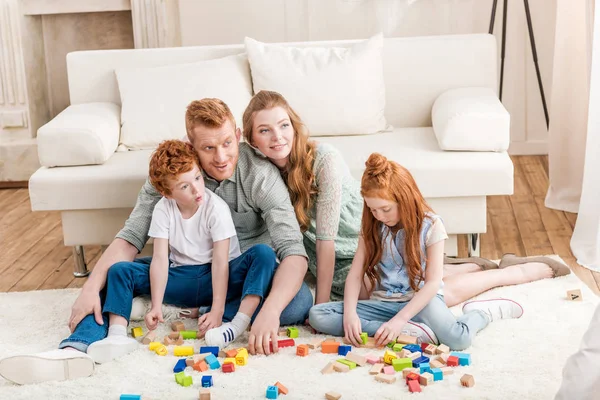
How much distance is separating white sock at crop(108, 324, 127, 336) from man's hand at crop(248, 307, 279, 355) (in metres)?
0.38

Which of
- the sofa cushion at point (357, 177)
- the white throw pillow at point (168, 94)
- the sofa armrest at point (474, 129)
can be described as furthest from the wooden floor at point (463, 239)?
the white throw pillow at point (168, 94)

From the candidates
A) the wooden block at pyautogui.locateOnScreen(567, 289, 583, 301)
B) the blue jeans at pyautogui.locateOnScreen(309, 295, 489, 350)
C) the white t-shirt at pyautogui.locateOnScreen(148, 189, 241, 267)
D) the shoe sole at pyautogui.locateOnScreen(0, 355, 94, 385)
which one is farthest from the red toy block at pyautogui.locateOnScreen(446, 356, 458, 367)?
the shoe sole at pyautogui.locateOnScreen(0, 355, 94, 385)

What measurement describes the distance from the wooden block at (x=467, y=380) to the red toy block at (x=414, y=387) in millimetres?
110

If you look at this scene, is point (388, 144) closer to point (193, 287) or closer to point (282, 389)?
point (193, 287)

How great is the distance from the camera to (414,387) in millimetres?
2107

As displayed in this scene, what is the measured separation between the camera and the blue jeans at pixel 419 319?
2381 millimetres

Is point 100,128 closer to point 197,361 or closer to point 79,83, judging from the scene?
point 79,83

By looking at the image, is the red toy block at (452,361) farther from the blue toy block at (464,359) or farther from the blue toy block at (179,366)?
the blue toy block at (179,366)

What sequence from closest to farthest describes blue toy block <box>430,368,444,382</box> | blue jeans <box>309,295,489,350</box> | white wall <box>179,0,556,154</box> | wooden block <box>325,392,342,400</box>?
wooden block <box>325,392,342,400</box>, blue toy block <box>430,368,444,382</box>, blue jeans <box>309,295,489,350</box>, white wall <box>179,0,556,154</box>

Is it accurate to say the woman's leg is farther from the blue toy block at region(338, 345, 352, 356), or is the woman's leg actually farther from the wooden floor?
the blue toy block at region(338, 345, 352, 356)

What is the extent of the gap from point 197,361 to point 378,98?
1.56 m

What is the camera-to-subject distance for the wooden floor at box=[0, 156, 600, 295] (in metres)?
3.21

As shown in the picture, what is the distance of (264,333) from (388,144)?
112 centimetres

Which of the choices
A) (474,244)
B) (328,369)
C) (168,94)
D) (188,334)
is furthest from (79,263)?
(474,244)
